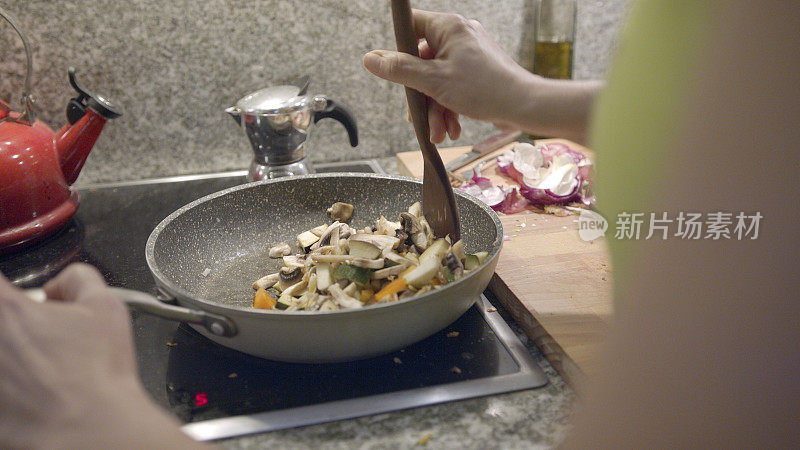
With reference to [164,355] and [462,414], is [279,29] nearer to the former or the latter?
[164,355]

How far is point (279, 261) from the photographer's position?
2.87 ft

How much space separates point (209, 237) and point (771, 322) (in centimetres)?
73

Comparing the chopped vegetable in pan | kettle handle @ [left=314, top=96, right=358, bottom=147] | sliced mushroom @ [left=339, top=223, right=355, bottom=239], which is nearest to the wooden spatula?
the chopped vegetable in pan

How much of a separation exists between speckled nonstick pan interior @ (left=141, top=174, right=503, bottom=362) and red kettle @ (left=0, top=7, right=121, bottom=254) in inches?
11.1

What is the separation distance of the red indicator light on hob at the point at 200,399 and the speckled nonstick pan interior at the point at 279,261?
5 cm

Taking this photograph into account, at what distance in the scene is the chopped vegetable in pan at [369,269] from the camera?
0.66 m

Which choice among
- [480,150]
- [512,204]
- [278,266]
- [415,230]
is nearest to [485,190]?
[512,204]

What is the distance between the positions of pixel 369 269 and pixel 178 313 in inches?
9.1

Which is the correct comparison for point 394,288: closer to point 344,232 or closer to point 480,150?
point 344,232

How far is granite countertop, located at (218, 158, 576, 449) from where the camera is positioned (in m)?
0.53

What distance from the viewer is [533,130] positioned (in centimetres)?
78

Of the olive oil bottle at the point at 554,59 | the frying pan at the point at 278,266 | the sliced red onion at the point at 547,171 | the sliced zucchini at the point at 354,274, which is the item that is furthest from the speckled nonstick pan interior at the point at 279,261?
the olive oil bottle at the point at 554,59

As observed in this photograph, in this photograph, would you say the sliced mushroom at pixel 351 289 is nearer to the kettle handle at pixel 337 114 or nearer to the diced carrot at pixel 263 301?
the diced carrot at pixel 263 301

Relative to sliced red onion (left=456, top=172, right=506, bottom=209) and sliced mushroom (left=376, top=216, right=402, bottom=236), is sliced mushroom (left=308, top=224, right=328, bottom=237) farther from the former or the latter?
sliced red onion (left=456, top=172, right=506, bottom=209)
